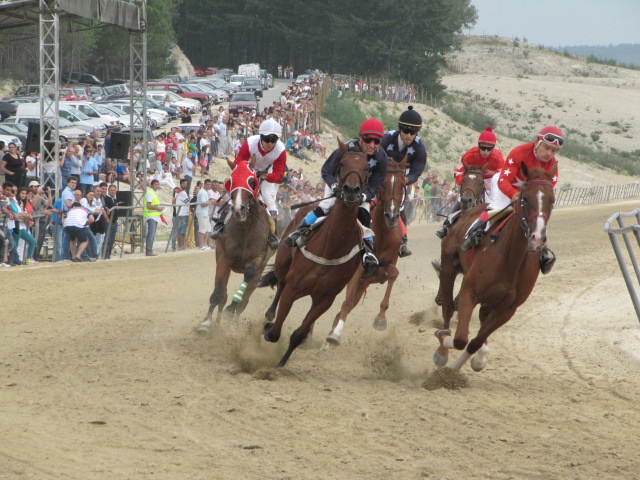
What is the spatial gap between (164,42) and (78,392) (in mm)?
75888

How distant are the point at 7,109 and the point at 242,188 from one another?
34956mm

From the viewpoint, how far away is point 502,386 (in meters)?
9.73

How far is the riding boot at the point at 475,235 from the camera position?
974 cm

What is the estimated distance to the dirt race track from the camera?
676cm

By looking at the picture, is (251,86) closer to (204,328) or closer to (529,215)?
(204,328)

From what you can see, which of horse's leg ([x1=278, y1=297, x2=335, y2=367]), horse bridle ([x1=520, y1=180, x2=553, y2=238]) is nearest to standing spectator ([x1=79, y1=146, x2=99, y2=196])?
horse's leg ([x1=278, y1=297, x2=335, y2=367])

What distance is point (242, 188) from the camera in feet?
36.2

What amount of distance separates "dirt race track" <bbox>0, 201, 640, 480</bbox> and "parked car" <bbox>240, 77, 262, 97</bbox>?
49.3 metres

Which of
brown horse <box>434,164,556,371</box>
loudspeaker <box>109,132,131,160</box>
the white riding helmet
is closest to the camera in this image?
brown horse <box>434,164,556,371</box>

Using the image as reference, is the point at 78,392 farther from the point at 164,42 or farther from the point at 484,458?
the point at 164,42

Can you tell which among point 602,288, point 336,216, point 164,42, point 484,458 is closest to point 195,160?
point 602,288

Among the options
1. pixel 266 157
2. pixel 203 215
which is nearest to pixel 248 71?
pixel 203 215

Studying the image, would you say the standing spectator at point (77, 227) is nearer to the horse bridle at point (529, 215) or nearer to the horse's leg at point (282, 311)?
the horse's leg at point (282, 311)

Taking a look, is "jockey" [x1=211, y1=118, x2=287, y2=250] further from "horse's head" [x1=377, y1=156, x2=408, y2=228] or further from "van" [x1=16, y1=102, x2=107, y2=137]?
"van" [x1=16, y1=102, x2=107, y2=137]
